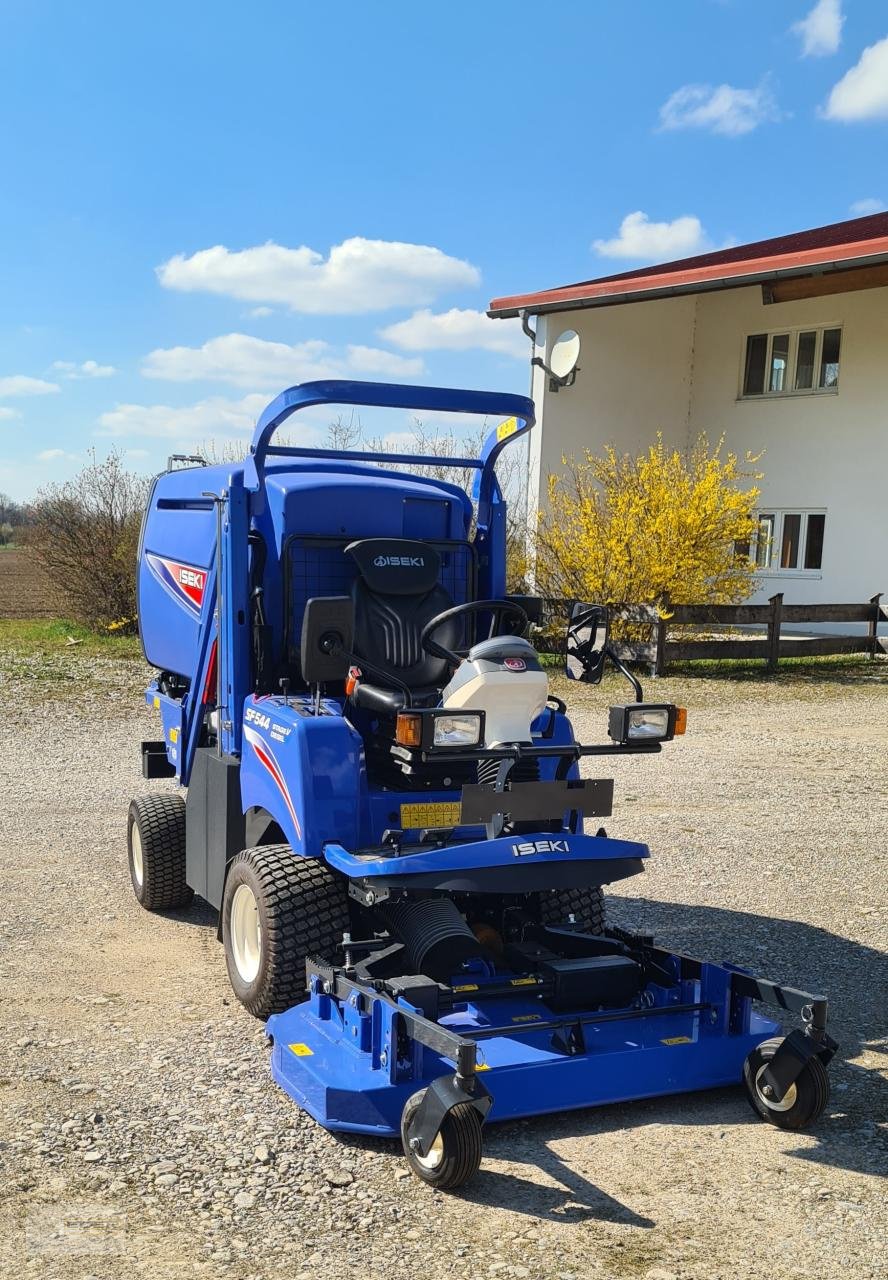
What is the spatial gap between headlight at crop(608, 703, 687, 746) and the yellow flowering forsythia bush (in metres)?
10.7

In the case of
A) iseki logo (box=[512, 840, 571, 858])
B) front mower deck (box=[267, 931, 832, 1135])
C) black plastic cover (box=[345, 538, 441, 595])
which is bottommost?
front mower deck (box=[267, 931, 832, 1135])

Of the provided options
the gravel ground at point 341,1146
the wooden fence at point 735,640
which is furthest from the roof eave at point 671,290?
the gravel ground at point 341,1146

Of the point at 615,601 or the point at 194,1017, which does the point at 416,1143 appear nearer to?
the point at 194,1017

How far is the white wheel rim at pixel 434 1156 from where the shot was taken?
11.0 ft

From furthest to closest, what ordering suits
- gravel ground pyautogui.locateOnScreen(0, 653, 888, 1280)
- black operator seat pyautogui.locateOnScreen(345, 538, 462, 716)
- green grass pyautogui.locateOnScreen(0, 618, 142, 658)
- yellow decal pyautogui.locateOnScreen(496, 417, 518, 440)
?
green grass pyautogui.locateOnScreen(0, 618, 142, 658) → yellow decal pyautogui.locateOnScreen(496, 417, 518, 440) → black operator seat pyautogui.locateOnScreen(345, 538, 462, 716) → gravel ground pyautogui.locateOnScreen(0, 653, 888, 1280)

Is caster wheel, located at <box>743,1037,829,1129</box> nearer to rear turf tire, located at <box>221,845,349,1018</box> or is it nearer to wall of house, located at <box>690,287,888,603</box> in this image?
rear turf tire, located at <box>221,845,349,1018</box>

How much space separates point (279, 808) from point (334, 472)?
185cm

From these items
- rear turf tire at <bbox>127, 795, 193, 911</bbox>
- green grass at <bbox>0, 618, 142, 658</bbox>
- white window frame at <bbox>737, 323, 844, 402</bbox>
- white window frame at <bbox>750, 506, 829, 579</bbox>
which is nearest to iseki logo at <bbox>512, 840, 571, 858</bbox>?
rear turf tire at <bbox>127, 795, 193, 911</bbox>

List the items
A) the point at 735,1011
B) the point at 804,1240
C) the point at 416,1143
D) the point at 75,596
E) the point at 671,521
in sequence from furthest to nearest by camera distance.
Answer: the point at 75,596
the point at 671,521
the point at 735,1011
the point at 416,1143
the point at 804,1240

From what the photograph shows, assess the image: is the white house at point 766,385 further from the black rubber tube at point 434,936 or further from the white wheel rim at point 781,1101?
the white wheel rim at point 781,1101

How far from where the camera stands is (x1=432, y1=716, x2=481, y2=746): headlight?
159 inches

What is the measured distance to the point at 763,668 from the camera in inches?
612

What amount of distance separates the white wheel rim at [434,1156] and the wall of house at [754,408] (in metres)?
16.5

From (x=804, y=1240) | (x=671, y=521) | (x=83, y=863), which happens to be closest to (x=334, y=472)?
(x=83, y=863)
